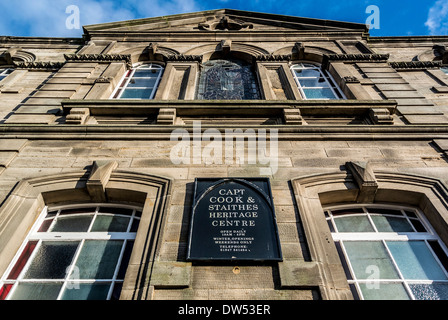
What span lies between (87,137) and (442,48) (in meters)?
13.3

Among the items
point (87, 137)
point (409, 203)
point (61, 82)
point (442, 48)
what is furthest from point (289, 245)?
point (442, 48)

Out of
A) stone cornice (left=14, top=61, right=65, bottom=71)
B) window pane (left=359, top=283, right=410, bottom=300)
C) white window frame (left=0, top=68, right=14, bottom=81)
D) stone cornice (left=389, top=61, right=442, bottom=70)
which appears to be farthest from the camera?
white window frame (left=0, top=68, right=14, bottom=81)

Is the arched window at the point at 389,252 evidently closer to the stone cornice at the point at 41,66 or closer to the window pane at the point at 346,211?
the window pane at the point at 346,211

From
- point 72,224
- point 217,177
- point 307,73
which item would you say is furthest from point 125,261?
point 307,73

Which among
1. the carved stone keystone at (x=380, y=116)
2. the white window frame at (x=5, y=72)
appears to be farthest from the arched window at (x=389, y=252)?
the white window frame at (x=5, y=72)

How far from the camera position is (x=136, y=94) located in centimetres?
869

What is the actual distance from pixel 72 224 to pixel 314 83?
7968mm

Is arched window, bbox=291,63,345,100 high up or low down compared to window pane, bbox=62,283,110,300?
up

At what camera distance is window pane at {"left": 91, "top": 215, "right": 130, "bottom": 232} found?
4.84 meters

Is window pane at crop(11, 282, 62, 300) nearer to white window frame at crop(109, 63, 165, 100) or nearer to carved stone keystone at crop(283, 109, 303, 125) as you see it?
carved stone keystone at crop(283, 109, 303, 125)

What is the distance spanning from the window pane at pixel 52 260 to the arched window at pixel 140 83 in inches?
199

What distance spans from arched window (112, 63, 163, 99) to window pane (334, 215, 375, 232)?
6.25 meters

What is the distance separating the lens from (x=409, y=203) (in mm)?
5133

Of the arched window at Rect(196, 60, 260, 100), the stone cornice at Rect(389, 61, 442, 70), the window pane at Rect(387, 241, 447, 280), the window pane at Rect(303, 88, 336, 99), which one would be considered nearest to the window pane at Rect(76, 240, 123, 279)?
the window pane at Rect(387, 241, 447, 280)
